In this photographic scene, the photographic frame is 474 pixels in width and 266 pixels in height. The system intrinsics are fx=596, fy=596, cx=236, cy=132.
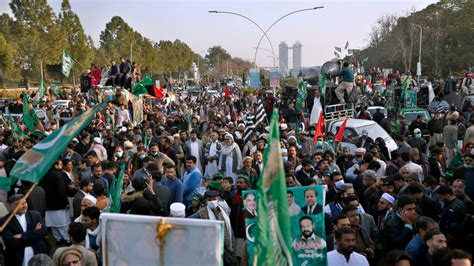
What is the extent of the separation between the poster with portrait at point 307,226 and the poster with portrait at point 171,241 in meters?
Answer: 1.52

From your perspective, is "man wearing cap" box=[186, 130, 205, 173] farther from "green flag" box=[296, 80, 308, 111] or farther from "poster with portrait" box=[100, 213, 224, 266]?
"green flag" box=[296, 80, 308, 111]

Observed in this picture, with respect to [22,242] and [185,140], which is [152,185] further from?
[185,140]

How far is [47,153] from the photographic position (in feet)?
15.1

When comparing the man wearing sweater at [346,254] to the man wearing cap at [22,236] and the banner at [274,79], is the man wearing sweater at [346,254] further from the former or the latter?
the banner at [274,79]

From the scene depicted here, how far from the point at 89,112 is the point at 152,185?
3.83 metres

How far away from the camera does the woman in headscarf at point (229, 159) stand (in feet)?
38.6

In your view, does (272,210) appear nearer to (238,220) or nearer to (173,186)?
(238,220)

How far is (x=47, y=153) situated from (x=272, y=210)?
2012mm

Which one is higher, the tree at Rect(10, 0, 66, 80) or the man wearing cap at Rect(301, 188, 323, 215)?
the tree at Rect(10, 0, 66, 80)

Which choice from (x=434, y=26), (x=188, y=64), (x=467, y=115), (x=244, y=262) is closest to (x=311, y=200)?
(x=244, y=262)

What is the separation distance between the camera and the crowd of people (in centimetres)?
575

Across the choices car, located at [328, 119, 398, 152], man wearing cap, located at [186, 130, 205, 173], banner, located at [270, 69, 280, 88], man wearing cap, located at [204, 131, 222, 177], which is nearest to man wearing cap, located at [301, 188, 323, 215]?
man wearing cap, located at [204, 131, 222, 177]

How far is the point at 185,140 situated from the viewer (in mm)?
14211

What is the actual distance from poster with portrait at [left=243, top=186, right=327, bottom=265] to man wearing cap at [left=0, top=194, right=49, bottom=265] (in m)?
2.47
